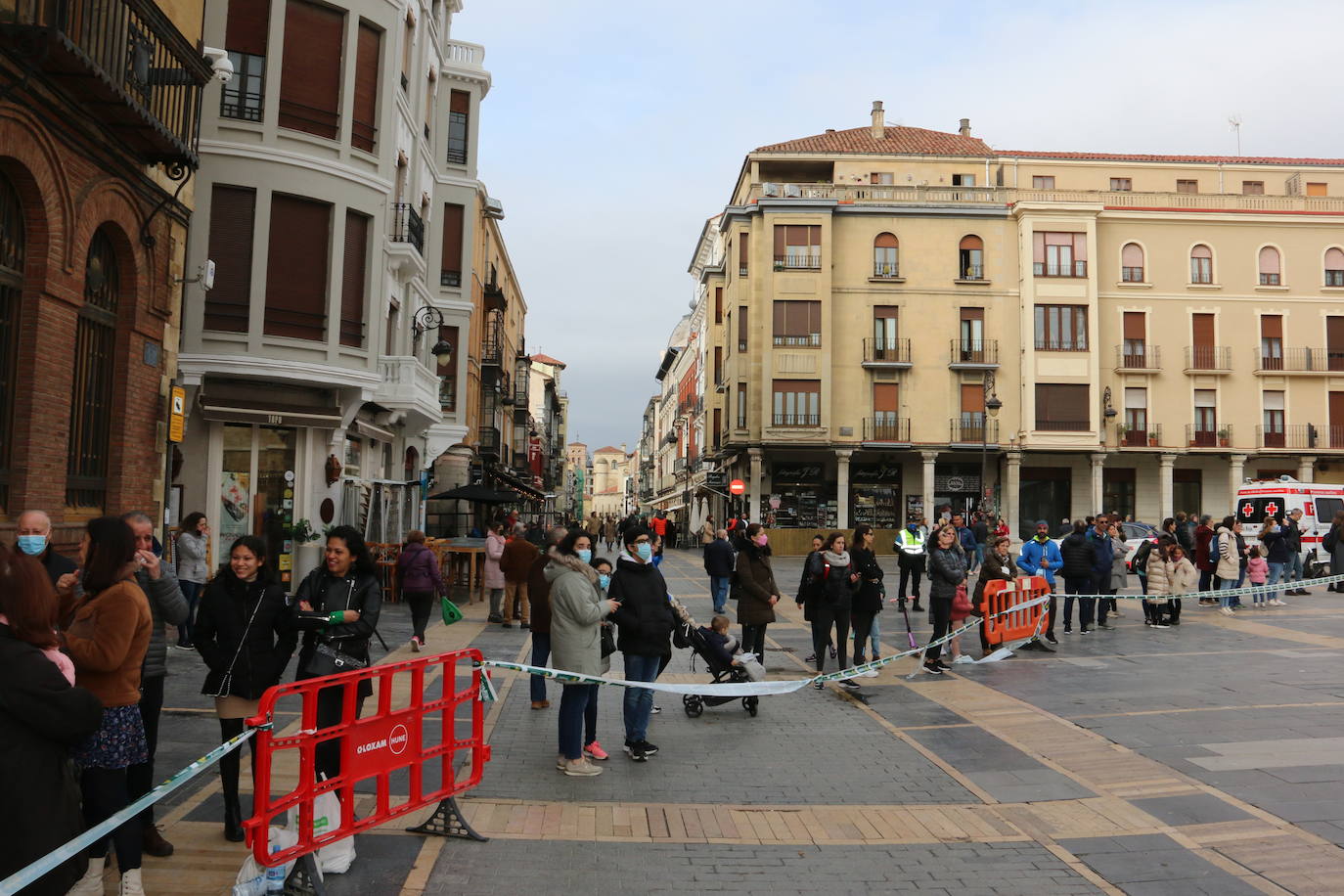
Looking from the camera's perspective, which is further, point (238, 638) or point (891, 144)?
point (891, 144)

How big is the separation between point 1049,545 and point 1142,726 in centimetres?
709

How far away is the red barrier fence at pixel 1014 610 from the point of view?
1253 cm

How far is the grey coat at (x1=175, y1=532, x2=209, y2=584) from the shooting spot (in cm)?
1166

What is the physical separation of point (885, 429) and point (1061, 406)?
24.7 feet

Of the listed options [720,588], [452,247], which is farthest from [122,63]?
[452,247]

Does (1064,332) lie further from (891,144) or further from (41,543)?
(41,543)

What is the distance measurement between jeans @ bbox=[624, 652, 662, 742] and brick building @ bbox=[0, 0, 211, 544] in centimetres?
619

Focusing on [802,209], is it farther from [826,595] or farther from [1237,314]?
[826,595]

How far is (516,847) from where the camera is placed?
544cm

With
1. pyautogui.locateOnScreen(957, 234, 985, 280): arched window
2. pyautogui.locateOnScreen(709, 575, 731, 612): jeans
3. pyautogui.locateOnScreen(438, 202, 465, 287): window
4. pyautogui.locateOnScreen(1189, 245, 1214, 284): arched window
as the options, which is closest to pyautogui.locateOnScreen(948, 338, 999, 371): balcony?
pyautogui.locateOnScreen(957, 234, 985, 280): arched window

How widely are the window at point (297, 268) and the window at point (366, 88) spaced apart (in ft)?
5.57

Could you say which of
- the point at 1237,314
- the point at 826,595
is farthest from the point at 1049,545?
the point at 1237,314

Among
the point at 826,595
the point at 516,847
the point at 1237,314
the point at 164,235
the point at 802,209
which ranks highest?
the point at 802,209

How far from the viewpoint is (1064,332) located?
135 ft
